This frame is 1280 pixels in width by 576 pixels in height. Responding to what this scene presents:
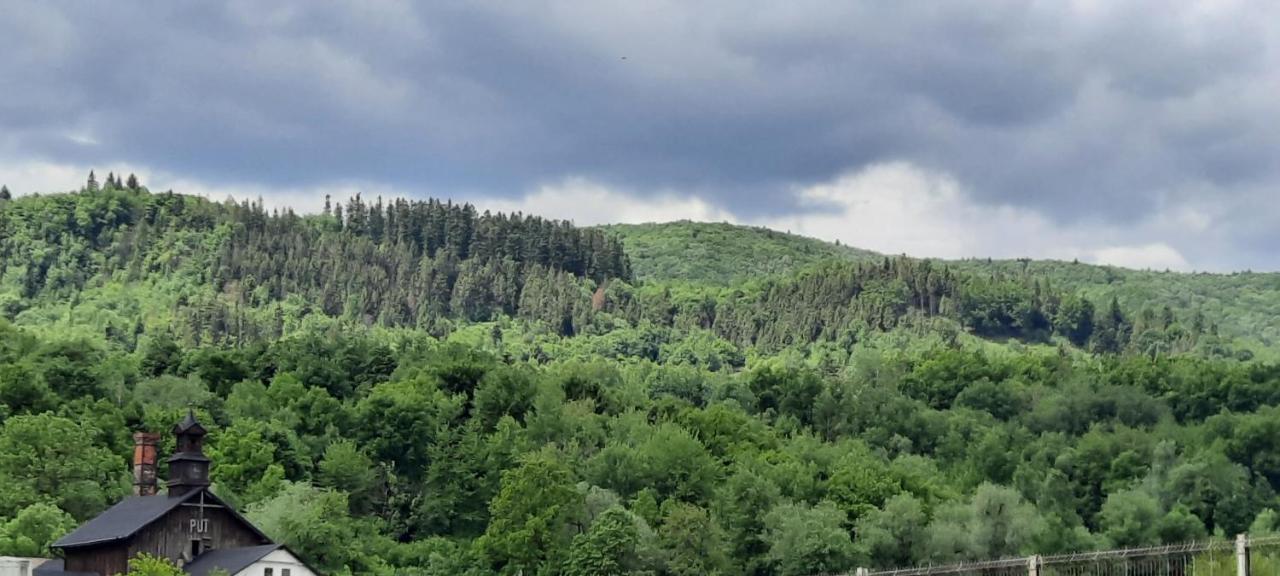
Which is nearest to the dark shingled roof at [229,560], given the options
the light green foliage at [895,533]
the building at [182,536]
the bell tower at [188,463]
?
the building at [182,536]

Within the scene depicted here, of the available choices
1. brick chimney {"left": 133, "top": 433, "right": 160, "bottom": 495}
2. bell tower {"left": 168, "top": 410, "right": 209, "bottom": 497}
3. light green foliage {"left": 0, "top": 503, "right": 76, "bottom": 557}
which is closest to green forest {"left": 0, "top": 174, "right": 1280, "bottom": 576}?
light green foliage {"left": 0, "top": 503, "right": 76, "bottom": 557}

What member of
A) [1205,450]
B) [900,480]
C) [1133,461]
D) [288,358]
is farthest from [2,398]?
[1205,450]

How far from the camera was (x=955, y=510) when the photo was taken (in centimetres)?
11588

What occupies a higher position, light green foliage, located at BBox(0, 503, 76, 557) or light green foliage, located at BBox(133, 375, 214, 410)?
light green foliage, located at BBox(133, 375, 214, 410)

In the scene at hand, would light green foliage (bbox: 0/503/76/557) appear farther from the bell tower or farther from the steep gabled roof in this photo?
A: the bell tower

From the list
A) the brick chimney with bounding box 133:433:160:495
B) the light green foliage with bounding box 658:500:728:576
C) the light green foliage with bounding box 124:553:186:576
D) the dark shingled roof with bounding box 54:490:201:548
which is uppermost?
the brick chimney with bounding box 133:433:160:495

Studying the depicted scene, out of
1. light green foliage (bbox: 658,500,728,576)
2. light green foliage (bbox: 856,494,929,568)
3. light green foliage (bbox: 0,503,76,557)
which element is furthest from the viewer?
light green foliage (bbox: 856,494,929,568)

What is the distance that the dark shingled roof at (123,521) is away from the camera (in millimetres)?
85188

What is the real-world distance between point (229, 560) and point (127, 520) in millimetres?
5544

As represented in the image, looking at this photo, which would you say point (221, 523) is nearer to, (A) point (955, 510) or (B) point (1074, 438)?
(A) point (955, 510)

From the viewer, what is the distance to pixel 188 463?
89.4 meters

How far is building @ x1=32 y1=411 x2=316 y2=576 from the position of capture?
3339 inches

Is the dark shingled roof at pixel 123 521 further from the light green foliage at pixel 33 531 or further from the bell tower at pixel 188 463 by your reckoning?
the light green foliage at pixel 33 531

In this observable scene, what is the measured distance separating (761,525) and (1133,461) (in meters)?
50.7
